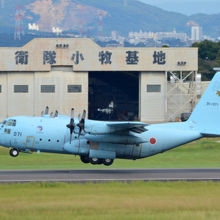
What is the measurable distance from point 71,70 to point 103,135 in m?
56.0

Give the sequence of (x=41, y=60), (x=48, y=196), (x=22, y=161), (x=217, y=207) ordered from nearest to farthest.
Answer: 1. (x=217, y=207)
2. (x=48, y=196)
3. (x=22, y=161)
4. (x=41, y=60)

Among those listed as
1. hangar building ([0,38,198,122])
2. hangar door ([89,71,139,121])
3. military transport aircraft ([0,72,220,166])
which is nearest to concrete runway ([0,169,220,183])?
military transport aircraft ([0,72,220,166])

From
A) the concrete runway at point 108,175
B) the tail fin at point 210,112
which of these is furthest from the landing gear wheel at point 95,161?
the tail fin at point 210,112

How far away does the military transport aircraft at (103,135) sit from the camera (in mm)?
39406

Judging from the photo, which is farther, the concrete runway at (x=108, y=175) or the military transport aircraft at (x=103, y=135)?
the military transport aircraft at (x=103, y=135)

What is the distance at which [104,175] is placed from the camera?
38031mm

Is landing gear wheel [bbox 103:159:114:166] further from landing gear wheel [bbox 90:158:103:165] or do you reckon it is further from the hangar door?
the hangar door

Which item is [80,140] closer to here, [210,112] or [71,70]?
[210,112]

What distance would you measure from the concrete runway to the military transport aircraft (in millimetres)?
1247

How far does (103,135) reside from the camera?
3956 centimetres

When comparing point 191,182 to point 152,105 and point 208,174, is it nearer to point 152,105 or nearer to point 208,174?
point 208,174

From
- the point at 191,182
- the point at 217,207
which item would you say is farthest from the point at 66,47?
the point at 217,207

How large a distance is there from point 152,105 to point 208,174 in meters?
57.1

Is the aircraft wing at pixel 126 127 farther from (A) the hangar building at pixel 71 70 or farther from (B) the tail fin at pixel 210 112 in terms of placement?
(A) the hangar building at pixel 71 70
